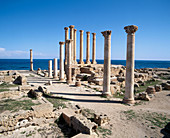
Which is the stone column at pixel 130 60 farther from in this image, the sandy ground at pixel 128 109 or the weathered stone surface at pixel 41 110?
the weathered stone surface at pixel 41 110

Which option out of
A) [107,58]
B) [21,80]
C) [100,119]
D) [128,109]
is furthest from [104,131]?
[21,80]

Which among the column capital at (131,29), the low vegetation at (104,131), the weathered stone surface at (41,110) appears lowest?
the low vegetation at (104,131)

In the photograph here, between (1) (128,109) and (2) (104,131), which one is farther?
(1) (128,109)

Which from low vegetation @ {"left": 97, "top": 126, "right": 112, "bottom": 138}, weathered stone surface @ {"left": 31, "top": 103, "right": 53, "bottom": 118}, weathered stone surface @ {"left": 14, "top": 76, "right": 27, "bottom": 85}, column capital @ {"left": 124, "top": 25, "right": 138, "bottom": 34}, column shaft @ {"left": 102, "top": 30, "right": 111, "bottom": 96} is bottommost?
low vegetation @ {"left": 97, "top": 126, "right": 112, "bottom": 138}

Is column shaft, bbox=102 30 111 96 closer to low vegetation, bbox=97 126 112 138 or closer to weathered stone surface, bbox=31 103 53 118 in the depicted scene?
low vegetation, bbox=97 126 112 138

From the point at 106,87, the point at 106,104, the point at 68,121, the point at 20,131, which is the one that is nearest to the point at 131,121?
the point at 106,104

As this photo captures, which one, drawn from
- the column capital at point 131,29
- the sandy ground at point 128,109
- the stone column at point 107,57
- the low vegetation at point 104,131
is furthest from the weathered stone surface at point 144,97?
the low vegetation at point 104,131

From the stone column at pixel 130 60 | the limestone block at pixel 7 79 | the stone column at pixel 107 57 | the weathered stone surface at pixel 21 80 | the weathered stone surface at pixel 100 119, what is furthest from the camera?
the limestone block at pixel 7 79

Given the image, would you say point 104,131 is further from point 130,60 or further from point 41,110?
point 130,60

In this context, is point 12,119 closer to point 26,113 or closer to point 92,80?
point 26,113

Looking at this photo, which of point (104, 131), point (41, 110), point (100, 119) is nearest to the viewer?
point (104, 131)

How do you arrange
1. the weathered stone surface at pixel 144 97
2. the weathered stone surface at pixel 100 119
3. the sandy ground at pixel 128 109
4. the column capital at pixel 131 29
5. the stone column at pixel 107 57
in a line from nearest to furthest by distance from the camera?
the sandy ground at pixel 128 109 → the weathered stone surface at pixel 100 119 → the column capital at pixel 131 29 → the weathered stone surface at pixel 144 97 → the stone column at pixel 107 57

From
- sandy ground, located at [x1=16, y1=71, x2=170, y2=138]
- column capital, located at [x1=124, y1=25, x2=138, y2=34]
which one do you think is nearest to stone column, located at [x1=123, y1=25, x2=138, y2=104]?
column capital, located at [x1=124, y1=25, x2=138, y2=34]

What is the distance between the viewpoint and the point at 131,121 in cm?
786
